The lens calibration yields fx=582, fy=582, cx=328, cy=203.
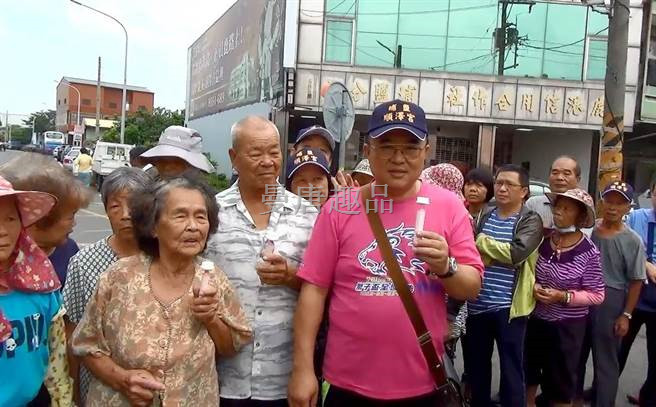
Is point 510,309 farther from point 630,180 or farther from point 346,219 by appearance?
point 630,180

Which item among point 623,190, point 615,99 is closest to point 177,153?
point 623,190

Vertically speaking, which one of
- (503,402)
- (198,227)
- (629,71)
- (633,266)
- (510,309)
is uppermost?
(629,71)

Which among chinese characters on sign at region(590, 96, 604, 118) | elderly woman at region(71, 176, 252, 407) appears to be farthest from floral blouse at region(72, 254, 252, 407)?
chinese characters on sign at region(590, 96, 604, 118)

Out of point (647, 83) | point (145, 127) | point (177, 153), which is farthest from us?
point (145, 127)

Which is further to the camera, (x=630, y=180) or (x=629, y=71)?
(x=630, y=180)

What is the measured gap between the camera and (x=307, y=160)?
342 cm

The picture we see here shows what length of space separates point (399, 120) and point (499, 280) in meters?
1.89

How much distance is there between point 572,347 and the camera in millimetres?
3760

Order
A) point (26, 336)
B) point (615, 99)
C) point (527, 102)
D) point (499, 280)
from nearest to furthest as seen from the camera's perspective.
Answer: point (26, 336), point (499, 280), point (615, 99), point (527, 102)

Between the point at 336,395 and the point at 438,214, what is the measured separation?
0.80 meters

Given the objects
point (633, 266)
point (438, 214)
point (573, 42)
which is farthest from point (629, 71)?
point (438, 214)

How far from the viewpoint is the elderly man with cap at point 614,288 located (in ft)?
13.0

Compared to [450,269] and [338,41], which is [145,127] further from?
[450,269]

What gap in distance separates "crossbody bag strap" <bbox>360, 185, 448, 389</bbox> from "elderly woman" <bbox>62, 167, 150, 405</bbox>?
0.97m
